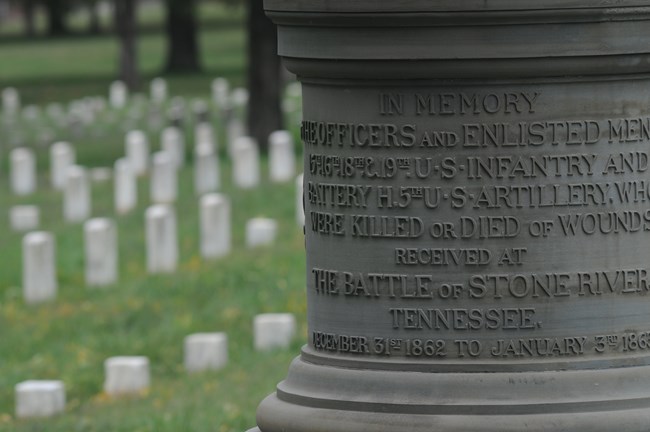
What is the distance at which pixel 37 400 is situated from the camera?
36.0 ft

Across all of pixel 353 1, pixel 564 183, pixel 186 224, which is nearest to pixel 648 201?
pixel 564 183

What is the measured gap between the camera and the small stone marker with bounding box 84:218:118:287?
15.9 meters

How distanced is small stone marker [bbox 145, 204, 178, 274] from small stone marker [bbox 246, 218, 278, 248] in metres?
0.83

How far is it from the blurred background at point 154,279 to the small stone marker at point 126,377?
0.27 ft

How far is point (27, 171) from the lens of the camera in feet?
76.2

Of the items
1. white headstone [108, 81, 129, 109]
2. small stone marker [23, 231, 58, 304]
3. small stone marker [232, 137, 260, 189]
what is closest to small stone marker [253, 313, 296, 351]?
small stone marker [23, 231, 58, 304]

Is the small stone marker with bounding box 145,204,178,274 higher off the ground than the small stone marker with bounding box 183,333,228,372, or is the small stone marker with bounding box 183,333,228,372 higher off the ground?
the small stone marker with bounding box 183,333,228,372

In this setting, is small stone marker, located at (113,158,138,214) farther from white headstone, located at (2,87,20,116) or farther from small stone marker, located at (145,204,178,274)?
white headstone, located at (2,87,20,116)

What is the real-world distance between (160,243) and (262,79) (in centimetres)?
863

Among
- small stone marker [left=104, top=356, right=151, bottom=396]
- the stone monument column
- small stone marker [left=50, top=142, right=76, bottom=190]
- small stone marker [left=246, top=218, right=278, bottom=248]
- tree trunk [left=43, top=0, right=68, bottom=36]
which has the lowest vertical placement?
tree trunk [left=43, top=0, right=68, bottom=36]

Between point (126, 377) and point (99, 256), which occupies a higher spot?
point (126, 377)

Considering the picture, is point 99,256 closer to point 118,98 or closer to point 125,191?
point 125,191

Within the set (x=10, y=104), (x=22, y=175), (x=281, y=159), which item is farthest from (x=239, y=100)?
(x=281, y=159)

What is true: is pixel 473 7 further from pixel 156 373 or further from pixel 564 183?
pixel 156 373
